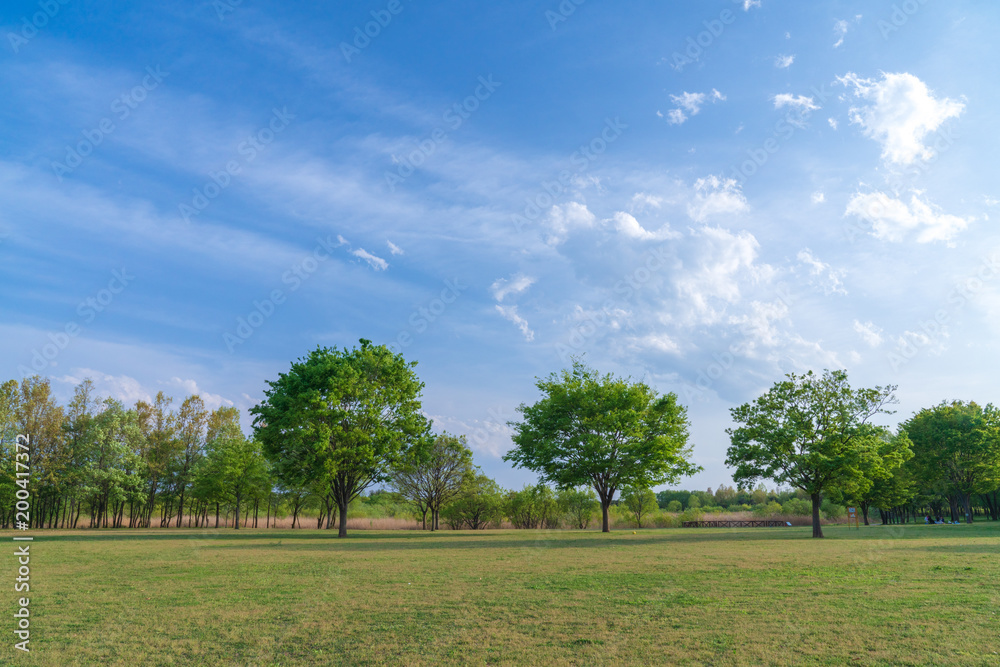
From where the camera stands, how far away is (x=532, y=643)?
342 inches

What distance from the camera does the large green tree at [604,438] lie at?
149ft

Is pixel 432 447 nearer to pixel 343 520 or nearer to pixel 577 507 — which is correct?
pixel 343 520

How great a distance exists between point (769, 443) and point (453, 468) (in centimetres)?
3529

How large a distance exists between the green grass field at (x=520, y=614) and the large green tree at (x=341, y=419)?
70.5 ft

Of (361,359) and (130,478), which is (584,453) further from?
(130,478)

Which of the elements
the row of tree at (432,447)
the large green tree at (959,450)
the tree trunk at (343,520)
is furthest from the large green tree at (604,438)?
the large green tree at (959,450)

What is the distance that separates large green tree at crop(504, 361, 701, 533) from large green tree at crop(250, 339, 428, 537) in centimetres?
1006

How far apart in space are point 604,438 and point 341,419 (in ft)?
69.5

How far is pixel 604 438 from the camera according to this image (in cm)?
4603

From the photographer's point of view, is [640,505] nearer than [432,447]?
No

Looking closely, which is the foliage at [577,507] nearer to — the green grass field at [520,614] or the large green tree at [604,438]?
the large green tree at [604,438]

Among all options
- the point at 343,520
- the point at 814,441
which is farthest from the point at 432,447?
the point at 814,441

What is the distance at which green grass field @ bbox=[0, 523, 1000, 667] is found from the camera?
8078mm

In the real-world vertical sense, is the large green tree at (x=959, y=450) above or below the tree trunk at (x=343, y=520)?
above
